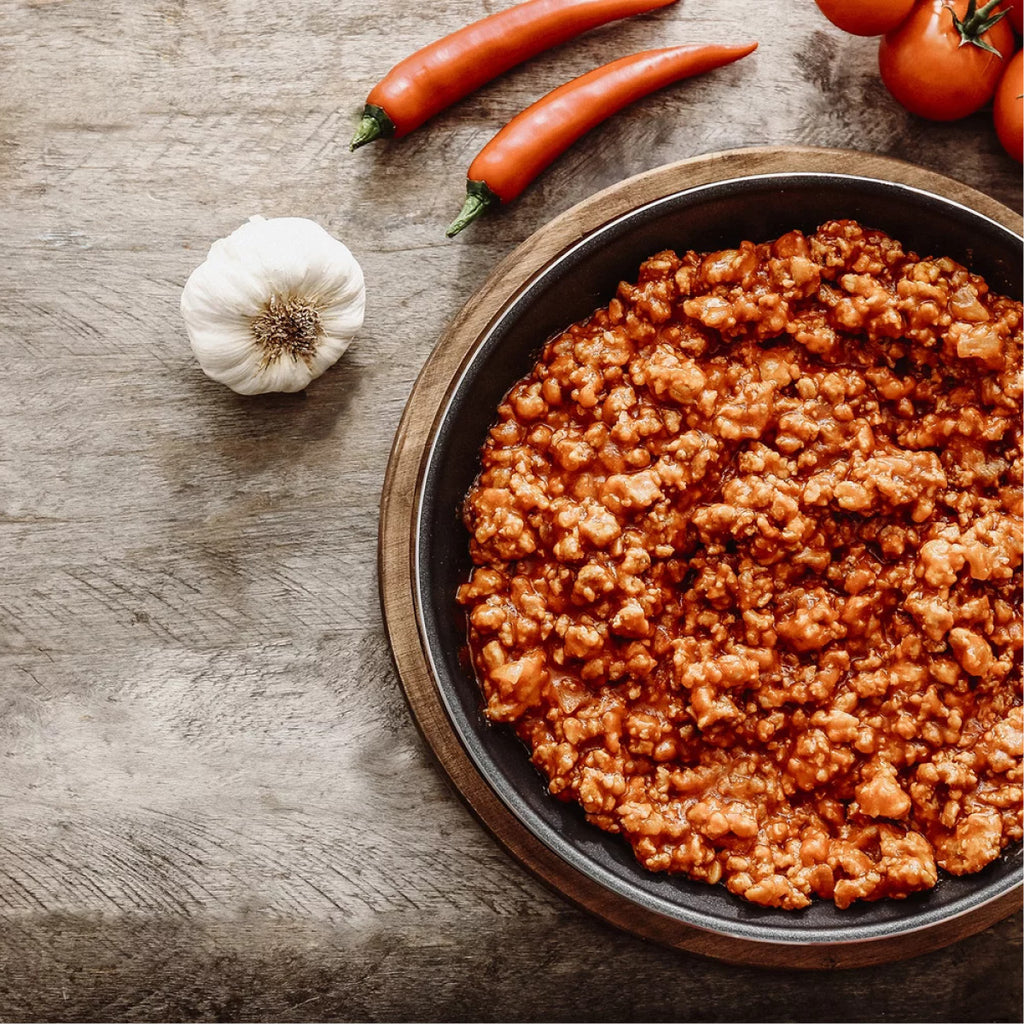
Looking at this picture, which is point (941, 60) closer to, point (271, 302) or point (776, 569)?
point (776, 569)

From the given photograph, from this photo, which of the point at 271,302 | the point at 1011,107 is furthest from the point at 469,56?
the point at 1011,107

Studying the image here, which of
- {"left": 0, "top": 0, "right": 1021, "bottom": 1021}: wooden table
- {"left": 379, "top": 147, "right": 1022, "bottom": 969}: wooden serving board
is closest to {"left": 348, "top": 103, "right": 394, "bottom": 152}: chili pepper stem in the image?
{"left": 0, "top": 0, "right": 1021, "bottom": 1021}: wooden table

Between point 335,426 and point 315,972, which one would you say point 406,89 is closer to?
point 335,426

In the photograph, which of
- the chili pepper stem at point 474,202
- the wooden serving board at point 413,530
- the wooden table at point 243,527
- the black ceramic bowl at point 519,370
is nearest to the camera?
the black ceramic bowl at point 519,370

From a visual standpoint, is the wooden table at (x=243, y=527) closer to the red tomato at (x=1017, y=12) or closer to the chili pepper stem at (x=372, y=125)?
the chili pepper stem at (x=372, y=125)

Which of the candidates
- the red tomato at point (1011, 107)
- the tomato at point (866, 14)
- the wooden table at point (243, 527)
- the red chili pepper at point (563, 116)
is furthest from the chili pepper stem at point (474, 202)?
the red tomato at point (1011, 107)

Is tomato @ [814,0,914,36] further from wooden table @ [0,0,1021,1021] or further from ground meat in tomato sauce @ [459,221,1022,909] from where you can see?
ground meat in tomato sauce @ [459,221,1022,909]
